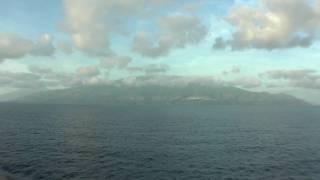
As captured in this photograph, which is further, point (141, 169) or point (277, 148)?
point (277, 148)

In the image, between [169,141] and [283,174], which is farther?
[169,141]

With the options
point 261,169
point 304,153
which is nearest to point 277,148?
point 304,153

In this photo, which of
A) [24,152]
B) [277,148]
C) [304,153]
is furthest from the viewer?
[277,148]

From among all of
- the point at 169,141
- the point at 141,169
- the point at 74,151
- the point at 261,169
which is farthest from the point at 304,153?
the point at 74,151

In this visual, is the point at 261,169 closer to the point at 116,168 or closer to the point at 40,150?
the point at 116,168

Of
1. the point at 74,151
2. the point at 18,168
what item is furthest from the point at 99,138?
the point at 18,168

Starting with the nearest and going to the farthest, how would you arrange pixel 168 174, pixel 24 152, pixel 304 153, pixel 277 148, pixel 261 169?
1. pixel 168 174
2. pixel 261 169
3. pixel 24 152
4. pixel 304 153
5. pixel 277 148

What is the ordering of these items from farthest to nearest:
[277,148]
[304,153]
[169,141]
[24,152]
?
[169,141] → [277,148] → [304,153] → [24,152]

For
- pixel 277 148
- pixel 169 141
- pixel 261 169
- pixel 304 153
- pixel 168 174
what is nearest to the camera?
pixel 168 174

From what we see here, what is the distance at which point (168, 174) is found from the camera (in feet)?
219

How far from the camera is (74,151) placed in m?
89.2

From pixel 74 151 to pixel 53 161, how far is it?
43.9ft

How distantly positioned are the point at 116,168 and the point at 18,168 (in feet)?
63.9

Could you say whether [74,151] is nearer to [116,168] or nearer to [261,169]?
[116,168]
